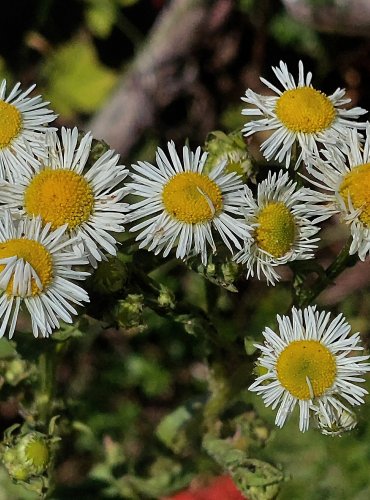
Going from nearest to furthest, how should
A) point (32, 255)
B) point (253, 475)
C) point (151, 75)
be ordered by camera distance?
point (32, 255), point (253, 475), point (151, 75)

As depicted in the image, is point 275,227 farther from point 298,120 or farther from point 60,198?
point 60,198

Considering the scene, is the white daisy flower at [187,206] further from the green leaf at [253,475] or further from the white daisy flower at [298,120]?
the green leaf at [253,475]

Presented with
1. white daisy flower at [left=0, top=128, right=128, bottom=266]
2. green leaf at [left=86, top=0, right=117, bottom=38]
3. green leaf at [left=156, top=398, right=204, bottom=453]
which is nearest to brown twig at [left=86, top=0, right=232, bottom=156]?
green leaf at [left=86, top=0, right=117, bottom=38]

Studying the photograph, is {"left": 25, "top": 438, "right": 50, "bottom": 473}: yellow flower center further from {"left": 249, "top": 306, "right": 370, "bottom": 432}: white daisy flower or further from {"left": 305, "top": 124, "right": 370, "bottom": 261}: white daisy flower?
{"left": 305, "top": 124, "right": 370, "bottom": 261}: white daisy flower

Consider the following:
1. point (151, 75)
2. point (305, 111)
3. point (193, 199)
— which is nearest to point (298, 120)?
point (305, 111)

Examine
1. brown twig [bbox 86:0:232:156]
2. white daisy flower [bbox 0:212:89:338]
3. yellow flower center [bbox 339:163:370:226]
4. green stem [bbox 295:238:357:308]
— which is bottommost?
white daisy flower [bbox 0:212:89:338]

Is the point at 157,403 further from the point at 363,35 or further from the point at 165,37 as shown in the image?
the point at 363,35
